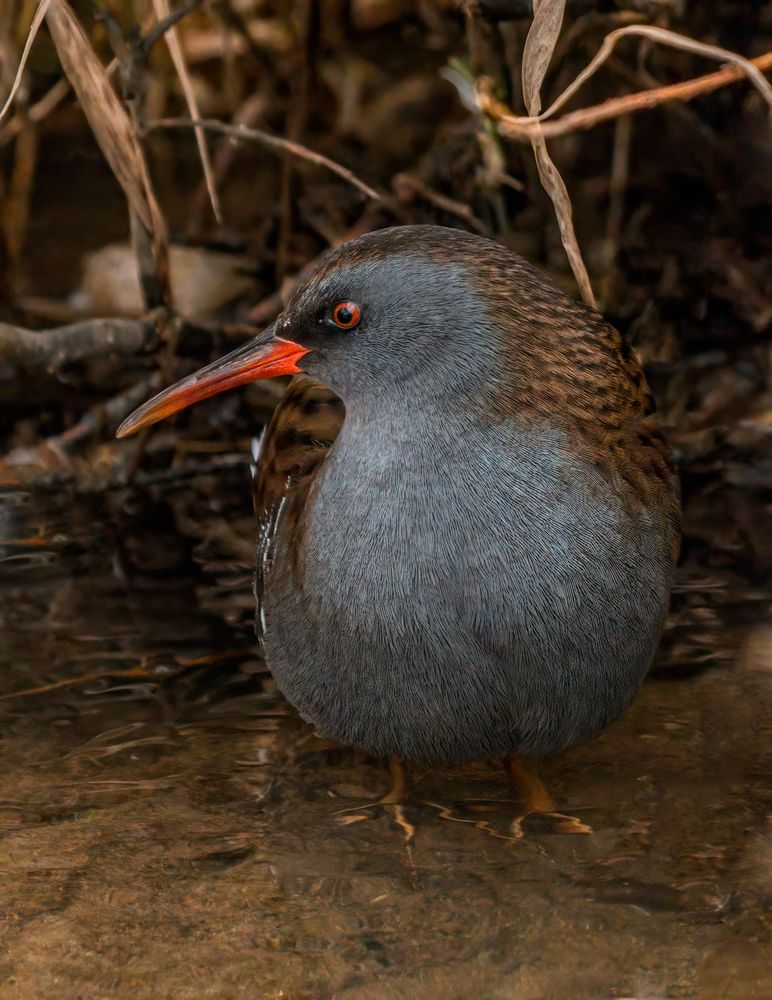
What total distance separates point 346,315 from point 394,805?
1059 millimetres

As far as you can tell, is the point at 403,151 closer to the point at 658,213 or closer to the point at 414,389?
the point at 658,213

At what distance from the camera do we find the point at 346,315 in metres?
3.26

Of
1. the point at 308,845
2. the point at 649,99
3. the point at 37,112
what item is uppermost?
the point at 37,112

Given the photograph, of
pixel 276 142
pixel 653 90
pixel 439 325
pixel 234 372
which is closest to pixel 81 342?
pixel 276 142

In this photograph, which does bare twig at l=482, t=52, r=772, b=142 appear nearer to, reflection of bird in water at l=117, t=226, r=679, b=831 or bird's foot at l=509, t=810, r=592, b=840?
reflection of bird in water at l=117, t=226, r=679, b=831

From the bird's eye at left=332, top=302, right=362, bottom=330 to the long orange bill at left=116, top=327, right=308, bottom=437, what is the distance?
4.8 inches

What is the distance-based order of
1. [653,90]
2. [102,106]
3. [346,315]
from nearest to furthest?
[346,315], [653,90], [102,106]

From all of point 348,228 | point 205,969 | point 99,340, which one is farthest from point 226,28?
point 205,969

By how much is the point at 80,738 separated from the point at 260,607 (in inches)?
20.5

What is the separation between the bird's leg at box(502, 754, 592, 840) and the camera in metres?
3.17

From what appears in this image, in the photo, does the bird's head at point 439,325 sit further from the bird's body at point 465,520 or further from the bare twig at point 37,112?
the bare twig at point 37,112

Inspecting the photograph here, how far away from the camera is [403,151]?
21.4 ft

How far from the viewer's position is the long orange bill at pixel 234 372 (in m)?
3.38

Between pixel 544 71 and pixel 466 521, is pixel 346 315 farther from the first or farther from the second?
pixel 544 71
